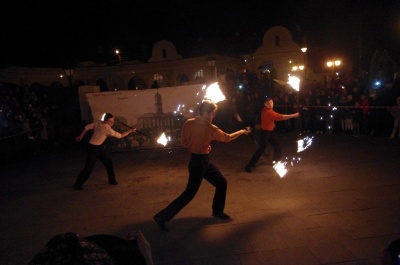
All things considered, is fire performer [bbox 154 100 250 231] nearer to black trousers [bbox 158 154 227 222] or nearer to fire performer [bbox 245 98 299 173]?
black trousers [bbox 158 154 227 222]

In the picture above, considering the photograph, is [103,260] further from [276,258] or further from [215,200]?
[215,200]

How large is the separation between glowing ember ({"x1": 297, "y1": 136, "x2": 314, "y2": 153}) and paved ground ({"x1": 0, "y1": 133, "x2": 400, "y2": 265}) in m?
0.46

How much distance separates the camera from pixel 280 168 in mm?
8836

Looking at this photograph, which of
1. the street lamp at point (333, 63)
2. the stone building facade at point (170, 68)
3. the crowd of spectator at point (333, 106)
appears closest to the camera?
the crowd of spectator at point (333, 106)

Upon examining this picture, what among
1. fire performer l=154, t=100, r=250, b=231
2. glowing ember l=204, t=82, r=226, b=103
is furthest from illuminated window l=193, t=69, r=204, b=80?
fire performer l=154, t=100, r=250, b=231

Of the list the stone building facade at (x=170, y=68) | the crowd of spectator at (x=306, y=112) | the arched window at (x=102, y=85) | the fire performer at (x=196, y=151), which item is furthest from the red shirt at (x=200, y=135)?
the arched window at (x=102, y=85)

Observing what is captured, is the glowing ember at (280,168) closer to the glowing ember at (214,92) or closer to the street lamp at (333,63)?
the glowing ember at (214,92)

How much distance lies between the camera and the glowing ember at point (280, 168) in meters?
8.34

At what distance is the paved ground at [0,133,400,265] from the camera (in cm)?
470

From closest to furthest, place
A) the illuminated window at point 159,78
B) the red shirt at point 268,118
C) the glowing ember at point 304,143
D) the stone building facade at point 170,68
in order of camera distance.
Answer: the red shirt at point 268,118 < the glowing ember at point 304,143 < the stone building facade at point 170,68 < the illuminated window at point 159,78

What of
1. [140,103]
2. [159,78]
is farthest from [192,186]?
[159,78]

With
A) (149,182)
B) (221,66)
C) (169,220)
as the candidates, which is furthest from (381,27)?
(169,220)

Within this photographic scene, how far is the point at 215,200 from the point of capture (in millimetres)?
5840

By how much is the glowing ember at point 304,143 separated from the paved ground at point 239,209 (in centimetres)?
46
